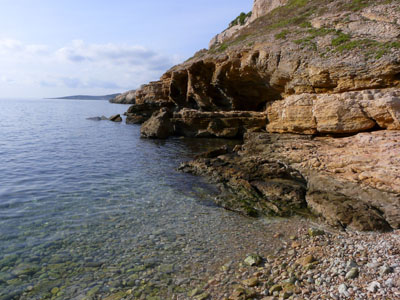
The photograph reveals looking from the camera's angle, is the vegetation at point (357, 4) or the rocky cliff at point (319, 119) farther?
the vegetation at point (357, 4)

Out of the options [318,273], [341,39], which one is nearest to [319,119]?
[341,39]

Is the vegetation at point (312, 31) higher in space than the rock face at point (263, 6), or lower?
lower

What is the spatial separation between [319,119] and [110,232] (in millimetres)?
16329

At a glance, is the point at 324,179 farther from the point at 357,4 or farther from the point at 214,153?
the point at 357,4

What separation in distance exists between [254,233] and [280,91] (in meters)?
21.6

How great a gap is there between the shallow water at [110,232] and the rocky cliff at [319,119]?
249cm

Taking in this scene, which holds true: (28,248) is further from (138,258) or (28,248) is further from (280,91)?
(280,91)

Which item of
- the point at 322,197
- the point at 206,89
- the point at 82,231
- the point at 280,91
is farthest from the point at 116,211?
the point at 206,89

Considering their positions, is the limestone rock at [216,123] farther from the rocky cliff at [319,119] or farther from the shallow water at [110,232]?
the shallow water at [110,232]

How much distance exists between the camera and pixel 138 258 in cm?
839

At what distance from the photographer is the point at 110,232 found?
9938 millimetres

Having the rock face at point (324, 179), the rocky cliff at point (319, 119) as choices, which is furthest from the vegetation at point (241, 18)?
the rock face at point (324, 179)

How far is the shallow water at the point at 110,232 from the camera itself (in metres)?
7.30

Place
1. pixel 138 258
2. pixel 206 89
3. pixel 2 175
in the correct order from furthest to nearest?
pixel 206 89 → pixel 2 175 → pixel 138 258
